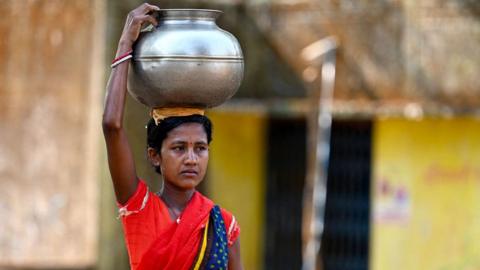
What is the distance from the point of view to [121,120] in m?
4.55

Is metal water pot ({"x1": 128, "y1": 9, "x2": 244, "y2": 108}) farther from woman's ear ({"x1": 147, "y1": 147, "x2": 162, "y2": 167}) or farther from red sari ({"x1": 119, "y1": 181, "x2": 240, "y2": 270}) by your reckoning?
red sari ({"x1": 119, "y1": 181, "x2": 240, "y2": 270})

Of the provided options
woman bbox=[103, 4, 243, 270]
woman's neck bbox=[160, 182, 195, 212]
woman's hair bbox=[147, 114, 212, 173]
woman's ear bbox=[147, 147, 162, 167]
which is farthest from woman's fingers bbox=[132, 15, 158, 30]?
woman's neck bbox=[160, 182, 195, 212]

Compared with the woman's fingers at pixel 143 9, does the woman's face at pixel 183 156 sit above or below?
below

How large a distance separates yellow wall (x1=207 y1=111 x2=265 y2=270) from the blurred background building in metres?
0.22

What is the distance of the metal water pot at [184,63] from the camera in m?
4.59

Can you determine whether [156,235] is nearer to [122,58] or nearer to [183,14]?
[122,58]

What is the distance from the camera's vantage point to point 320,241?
11375mm

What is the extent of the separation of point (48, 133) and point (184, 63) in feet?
21.4

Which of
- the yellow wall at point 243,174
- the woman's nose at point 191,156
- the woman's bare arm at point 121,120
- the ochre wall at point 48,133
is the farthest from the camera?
the yellow wall at point 243,174

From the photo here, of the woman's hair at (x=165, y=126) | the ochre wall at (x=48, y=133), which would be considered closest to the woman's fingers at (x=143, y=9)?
the woman's hair at (x=165, y=126)

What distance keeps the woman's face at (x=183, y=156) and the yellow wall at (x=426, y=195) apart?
608 centimetres

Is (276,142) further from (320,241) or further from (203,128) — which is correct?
(203,128)

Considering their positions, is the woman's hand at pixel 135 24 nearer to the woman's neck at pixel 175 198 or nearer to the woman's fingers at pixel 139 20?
the woman's fingers at pixel 139 20

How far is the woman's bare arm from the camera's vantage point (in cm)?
453
